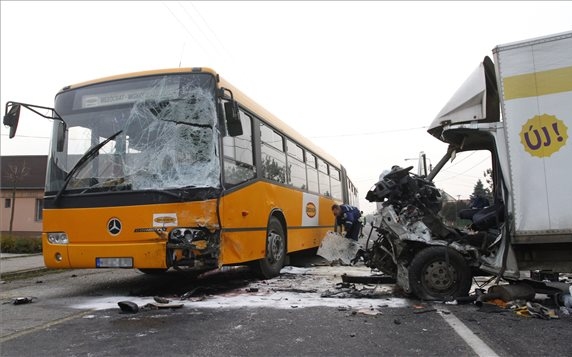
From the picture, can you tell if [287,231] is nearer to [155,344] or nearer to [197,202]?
[197,202]

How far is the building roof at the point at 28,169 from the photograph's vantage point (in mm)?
32562

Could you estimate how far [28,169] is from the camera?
31812 mm

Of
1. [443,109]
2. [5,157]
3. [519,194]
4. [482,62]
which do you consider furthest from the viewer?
[5,157]

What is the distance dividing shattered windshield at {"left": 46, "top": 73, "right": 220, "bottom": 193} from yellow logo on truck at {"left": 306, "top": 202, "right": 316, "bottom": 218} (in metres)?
5.02

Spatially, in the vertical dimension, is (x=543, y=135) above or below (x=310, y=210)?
above

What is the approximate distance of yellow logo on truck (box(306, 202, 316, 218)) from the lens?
36.7 feet

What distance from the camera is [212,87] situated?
6.66 metres

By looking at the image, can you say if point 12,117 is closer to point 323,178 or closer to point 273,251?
point 273,251

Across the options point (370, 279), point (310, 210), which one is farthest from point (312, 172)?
point (370, 279)

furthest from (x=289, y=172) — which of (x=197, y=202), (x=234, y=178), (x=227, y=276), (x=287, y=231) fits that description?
(x=197, y=202)

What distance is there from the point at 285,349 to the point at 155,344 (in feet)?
4.01

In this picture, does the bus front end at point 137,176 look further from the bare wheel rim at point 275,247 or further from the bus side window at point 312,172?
the bus side window at point 312,172

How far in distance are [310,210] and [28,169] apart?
27.3 metres

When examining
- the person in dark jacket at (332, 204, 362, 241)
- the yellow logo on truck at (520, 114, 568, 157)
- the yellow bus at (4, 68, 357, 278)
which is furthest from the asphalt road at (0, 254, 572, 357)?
the person in dark jacket at (332, 204, 362, 241)
